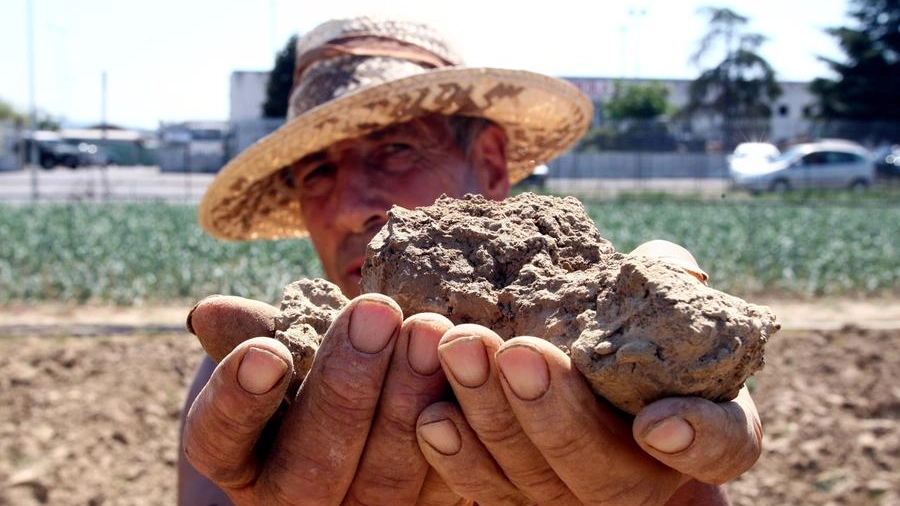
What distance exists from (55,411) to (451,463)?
442 centimetres

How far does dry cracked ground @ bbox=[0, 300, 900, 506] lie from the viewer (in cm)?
439

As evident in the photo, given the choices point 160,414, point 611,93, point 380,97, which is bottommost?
point 160,414

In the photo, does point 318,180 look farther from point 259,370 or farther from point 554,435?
point 554,435

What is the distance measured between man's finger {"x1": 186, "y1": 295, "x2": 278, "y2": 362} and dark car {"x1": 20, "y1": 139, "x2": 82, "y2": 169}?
3428 centimetres

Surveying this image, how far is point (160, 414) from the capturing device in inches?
200

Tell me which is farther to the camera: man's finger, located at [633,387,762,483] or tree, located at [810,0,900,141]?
tree, located at [810,0,900,141]

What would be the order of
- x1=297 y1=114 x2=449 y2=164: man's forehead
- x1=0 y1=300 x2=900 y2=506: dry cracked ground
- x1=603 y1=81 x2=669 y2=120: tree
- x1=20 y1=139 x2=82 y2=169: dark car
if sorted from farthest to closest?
x1=20 y1=139 x2=82 y2=169: dark car
x1=603 y1=81 x2=669 y2=120: tree
x1=0 y1=300 x2=900 y2=506: dry cracked ground
x1=297 y1=114 x2=449 y2=164: man's forehead

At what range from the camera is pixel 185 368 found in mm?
5621

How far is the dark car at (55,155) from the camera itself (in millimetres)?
32594

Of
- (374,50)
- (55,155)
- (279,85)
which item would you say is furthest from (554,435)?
(55,155)

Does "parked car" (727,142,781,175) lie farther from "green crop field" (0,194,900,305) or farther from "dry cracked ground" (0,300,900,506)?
"dry cracked ground" (0,300,900,506)

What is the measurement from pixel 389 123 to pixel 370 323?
1274 millimetres

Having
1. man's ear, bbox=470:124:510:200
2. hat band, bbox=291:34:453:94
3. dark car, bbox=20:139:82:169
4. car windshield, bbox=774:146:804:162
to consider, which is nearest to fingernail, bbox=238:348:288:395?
man's ear, bbox=470:124:510:200

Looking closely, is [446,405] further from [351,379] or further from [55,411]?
[55,411]
